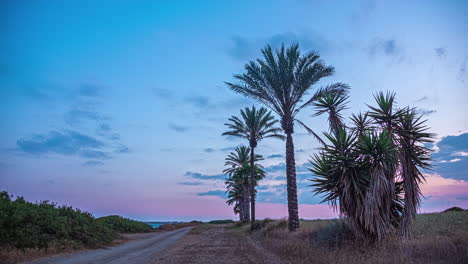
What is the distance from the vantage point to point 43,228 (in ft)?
51.9

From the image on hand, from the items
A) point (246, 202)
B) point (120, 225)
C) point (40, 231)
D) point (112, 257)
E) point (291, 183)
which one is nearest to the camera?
point (112, 257)

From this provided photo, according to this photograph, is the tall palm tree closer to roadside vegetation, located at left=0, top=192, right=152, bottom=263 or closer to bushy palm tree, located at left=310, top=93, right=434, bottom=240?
bushy palm tree, located at left=310, top=93, right=434, bottom=240

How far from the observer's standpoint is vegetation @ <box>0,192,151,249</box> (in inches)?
554

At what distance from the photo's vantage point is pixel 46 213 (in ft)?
55.1

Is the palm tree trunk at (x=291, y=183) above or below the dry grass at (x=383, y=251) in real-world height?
above

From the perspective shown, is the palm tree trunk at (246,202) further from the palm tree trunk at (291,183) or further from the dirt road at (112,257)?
the dirt road at (112,257)

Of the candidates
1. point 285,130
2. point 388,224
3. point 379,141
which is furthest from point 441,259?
point 285,130

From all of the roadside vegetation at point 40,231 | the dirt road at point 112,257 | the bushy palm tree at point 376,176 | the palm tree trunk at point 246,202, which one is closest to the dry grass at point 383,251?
the bushy palm tree at point 376,176

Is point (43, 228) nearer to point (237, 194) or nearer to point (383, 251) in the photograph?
point (383, 251)

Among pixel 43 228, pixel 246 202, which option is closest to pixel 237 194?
pixel 246 202

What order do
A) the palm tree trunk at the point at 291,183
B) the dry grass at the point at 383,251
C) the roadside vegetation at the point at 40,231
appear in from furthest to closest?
the palm tree trunk at the point at 291,183 < the roadside vegetation at the point at 40,231 < the dry grass at the point at 383,251

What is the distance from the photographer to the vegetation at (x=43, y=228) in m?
14.1

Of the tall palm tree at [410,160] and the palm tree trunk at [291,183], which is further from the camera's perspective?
the palm tree trunk at [291,183]

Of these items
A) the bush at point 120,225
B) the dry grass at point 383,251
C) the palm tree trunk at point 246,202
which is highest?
the palm tree trunk at point 246,202
